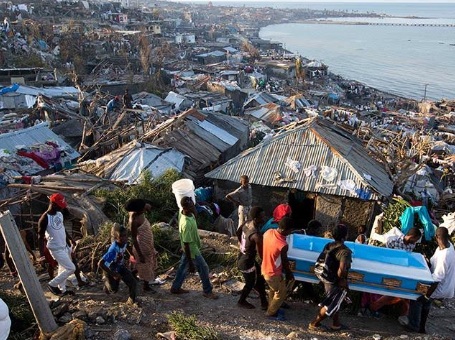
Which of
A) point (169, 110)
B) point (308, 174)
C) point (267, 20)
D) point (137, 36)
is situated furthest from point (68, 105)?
point (267, 20)

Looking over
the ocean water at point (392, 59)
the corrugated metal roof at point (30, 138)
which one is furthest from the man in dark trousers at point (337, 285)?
the ocean water at point (392, 59)

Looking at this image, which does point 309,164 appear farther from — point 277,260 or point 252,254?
point 277,260

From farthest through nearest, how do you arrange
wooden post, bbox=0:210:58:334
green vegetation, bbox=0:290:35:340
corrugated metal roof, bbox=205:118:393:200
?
corrugated metal roof, bbox=205:118:393:200 → green vegetation, bbox=0:290:35:340 → wooden post, bbox=0:210:58:334

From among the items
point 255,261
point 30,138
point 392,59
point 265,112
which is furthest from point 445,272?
point 392,59

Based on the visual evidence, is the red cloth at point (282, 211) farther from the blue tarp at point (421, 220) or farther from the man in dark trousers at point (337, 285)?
the blue tarp at point (421, 220)

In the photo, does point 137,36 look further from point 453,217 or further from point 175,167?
point 453,217

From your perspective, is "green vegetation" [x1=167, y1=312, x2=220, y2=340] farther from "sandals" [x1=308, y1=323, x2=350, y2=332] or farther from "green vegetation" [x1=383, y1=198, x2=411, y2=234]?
"green vegetation" [x1=383, y1=198, x2=411, y2=234]

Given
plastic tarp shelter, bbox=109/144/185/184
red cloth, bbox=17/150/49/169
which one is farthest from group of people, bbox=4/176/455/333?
red cloth, bbox=17/150/49/169
